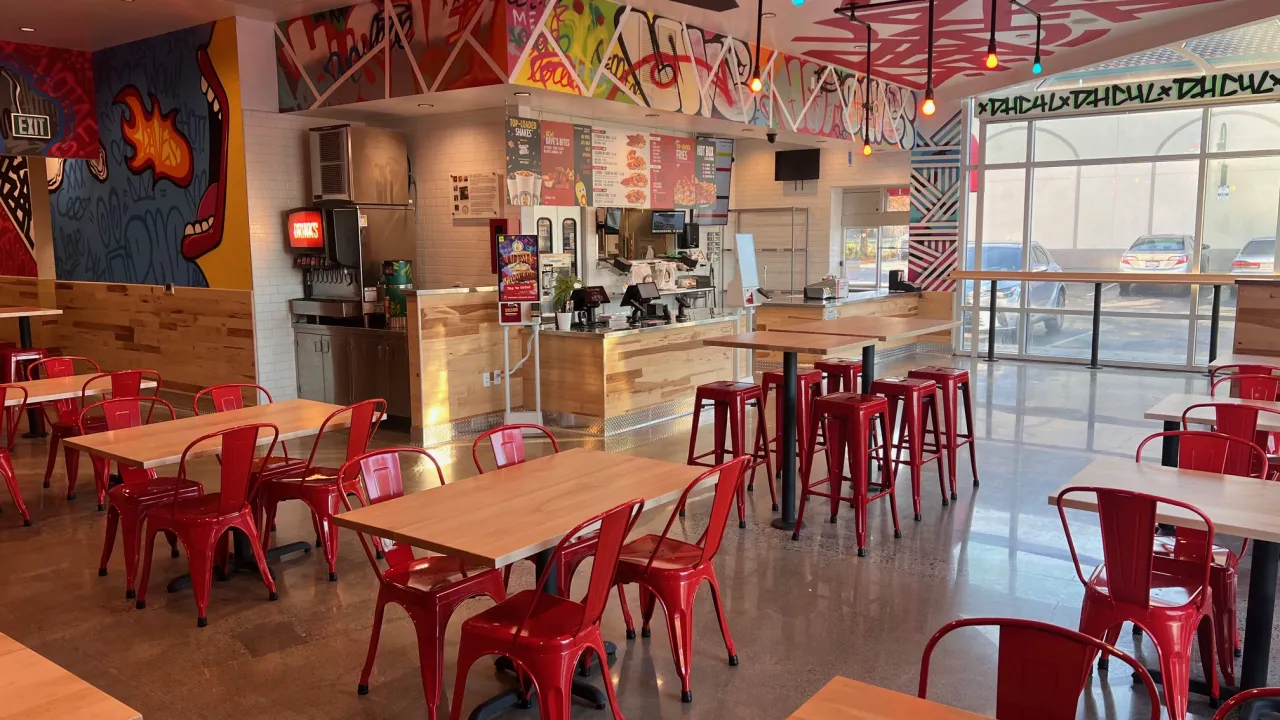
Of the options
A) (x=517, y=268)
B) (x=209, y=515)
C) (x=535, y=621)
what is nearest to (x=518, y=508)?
(x=535, y=621)

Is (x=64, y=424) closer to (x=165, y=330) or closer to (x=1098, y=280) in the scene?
(x=165, y=330)

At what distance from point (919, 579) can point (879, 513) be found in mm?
1094

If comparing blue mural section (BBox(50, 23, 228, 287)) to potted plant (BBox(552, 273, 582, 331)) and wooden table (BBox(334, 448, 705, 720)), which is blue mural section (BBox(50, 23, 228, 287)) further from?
wooden table (BBox(334, 448, 705, 720))

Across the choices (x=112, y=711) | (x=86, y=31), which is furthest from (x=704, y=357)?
(x=112, y=711)

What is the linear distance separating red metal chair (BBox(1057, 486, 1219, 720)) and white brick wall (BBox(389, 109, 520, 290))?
5.74m

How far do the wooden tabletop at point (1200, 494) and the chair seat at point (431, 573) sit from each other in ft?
6.56

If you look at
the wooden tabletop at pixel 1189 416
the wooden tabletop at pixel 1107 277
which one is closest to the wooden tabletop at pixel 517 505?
the wooden tabletop at pixel 1189 416

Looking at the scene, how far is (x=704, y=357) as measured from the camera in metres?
8.52

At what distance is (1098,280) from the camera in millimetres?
10344

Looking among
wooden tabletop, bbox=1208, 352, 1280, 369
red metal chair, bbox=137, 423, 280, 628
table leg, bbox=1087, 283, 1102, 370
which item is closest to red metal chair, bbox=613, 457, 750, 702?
red metal chair, bbox=137, 423, 280, 628

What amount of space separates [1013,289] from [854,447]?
26.8ft

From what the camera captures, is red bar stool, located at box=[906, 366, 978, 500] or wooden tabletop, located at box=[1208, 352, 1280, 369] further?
red bar stool, located at box=[906, 366, 978, 500]

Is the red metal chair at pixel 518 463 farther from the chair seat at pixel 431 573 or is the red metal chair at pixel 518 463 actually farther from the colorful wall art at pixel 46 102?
the colorful wall art at pixel 46 102

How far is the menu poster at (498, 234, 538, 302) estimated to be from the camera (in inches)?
280
